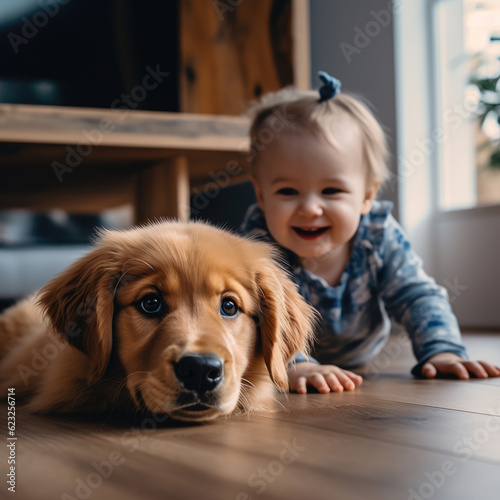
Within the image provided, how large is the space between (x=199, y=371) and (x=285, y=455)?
237 mm

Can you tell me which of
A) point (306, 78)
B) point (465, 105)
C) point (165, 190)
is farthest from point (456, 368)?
point (465, 105)

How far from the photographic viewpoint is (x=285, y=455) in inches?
37.5

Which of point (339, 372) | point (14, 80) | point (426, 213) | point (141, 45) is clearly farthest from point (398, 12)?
point (339, 372)

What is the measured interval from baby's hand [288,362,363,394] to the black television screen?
7.76ft

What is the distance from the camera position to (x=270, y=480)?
0.82 meters

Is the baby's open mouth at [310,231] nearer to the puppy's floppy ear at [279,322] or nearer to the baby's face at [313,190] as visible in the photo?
the baby's face at [313,190]

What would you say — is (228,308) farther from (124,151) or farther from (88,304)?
(124,151)

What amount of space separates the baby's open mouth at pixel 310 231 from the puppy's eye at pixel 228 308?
2.42 feet

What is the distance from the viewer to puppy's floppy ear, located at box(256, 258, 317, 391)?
1.42 m

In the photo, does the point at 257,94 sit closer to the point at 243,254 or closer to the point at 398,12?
the point at 398,12

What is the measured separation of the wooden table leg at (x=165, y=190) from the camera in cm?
307

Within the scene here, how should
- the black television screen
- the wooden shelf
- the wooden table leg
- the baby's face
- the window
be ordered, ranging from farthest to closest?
the window < the black television screen < the wooden table leg < the wooden shelf < the baby's face

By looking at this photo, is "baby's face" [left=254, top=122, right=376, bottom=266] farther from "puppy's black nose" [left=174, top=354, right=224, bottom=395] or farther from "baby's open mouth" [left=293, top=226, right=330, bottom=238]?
"puppy's black nose" [left=174, top=354, right=224, bottom=395]

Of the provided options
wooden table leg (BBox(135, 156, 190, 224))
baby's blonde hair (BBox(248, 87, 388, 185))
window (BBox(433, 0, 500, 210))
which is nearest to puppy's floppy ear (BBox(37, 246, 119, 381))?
baby's blonde hair (BBox(248, 87, 388, 185))
